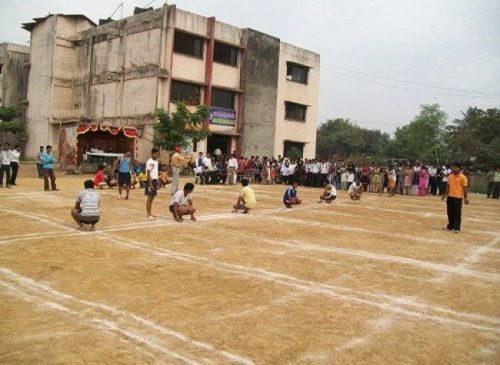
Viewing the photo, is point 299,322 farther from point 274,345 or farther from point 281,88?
point 281,88

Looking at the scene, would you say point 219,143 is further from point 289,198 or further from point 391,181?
point 289,198

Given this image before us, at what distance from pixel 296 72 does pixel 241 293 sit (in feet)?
103

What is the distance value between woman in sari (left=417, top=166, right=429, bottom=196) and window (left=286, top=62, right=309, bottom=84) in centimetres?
1472

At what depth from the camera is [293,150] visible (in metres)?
35.0

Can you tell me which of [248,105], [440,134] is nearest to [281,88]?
[248,105]

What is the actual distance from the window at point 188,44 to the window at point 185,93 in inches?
75.8

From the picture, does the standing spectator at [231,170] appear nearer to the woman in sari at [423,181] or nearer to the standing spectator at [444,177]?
the woman in sari at [423,181]

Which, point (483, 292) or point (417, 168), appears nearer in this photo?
point (483, 292)

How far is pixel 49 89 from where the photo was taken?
3250 cm

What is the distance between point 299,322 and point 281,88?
1189 inches

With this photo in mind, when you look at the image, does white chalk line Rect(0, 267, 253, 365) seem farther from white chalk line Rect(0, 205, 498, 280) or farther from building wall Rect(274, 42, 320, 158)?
building wall Rect(274, 42, 320, 158)

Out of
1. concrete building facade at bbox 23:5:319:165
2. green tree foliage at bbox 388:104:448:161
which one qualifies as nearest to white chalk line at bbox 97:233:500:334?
concrete building facade at bbox 23:5:319:165

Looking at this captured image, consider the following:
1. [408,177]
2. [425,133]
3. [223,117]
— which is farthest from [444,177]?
[425,133]

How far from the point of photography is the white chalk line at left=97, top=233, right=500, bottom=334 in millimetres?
5346
